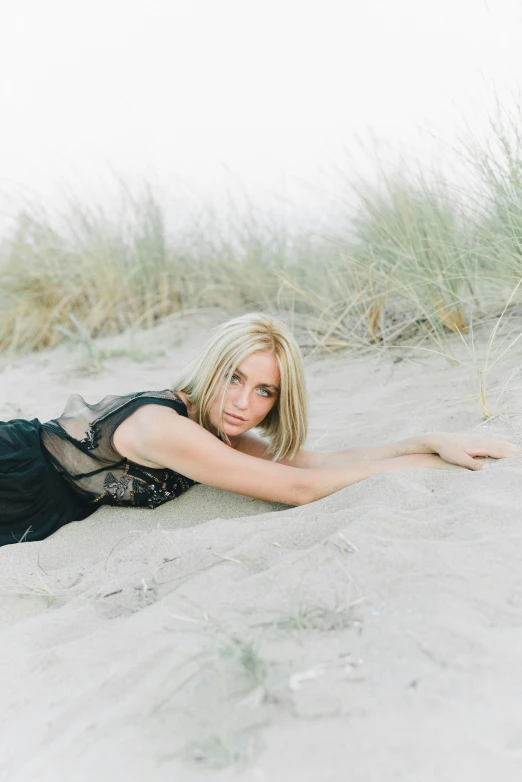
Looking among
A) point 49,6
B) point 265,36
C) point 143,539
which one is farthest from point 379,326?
point 49,6

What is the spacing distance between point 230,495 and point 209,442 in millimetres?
420

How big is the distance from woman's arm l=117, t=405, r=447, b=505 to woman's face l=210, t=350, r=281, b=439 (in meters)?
0.25

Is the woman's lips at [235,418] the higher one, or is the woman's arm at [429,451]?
the woman's lips at [235,418]

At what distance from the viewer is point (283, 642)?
1.61 metres

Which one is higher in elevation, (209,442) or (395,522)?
(209,442)

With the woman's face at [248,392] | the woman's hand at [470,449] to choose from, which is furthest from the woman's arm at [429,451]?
the woman's face at [248,392]

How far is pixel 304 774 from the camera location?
127 cm

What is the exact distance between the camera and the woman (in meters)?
2.71

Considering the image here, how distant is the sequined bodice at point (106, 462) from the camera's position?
290cm

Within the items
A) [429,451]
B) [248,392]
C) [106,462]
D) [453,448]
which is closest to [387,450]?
[429,451]

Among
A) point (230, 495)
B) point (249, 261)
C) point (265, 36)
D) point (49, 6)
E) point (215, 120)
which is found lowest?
point (230, 495)

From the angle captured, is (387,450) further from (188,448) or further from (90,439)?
(90,439)

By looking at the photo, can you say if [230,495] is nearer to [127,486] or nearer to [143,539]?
[127,486]

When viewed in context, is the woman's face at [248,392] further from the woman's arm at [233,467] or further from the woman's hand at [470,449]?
the woman's hand at [470,449]
